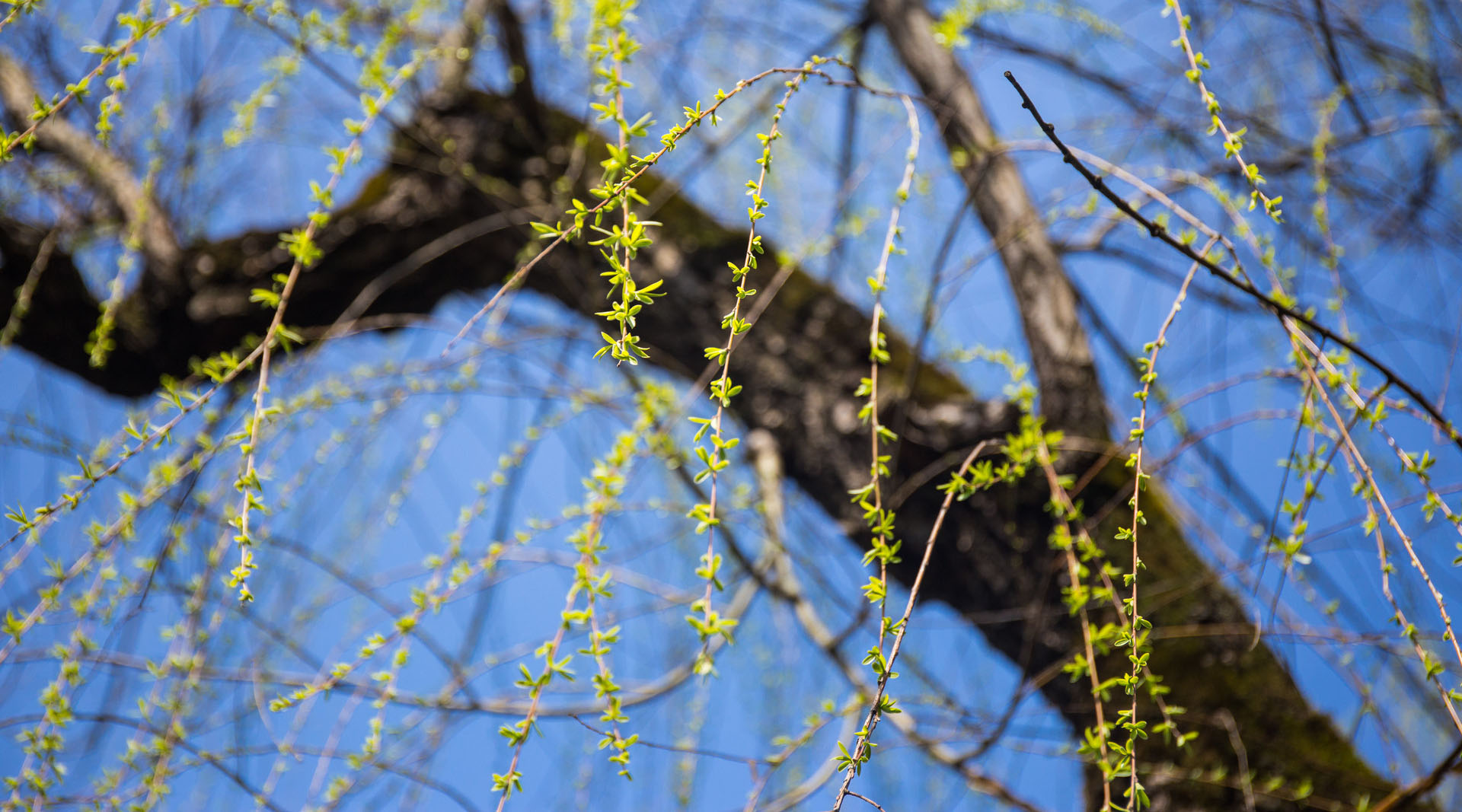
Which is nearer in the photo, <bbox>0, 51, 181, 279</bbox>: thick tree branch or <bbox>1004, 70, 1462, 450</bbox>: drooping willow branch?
<bbox>1004, 70, 1462, 450</bbox>: drooping willow branch

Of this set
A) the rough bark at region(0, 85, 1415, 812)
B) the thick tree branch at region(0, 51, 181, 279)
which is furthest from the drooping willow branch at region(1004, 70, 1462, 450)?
the thick tree branch at region(0, 51, 181, 279)

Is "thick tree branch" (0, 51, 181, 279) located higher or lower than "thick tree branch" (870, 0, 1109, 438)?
higher

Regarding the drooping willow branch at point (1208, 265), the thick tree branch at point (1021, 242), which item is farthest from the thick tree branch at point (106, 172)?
the drooping willow branch at point (1208, 265)

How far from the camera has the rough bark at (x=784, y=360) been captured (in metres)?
1.12

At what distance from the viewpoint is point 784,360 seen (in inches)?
57.4

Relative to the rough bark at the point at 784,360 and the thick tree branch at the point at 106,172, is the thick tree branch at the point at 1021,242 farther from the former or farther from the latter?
the thick tree branch at the point at 106,172

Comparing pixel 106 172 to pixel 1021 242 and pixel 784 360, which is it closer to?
pixel 784 360

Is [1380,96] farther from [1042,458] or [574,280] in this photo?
[574,280]

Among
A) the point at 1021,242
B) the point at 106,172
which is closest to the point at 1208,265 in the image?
Answer: the point at 1021,242

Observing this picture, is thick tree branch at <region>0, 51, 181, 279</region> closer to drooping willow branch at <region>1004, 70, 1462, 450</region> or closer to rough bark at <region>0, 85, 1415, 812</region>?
rough bark at <region>0, 85, 1415, 812</region>

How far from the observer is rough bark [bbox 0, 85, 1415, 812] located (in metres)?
1.12

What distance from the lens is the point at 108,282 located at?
5.43ft

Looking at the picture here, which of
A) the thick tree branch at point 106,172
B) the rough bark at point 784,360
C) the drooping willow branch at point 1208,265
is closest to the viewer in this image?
the drooping willow branch at point 1208,265

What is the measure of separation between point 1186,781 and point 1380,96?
1.22 m
